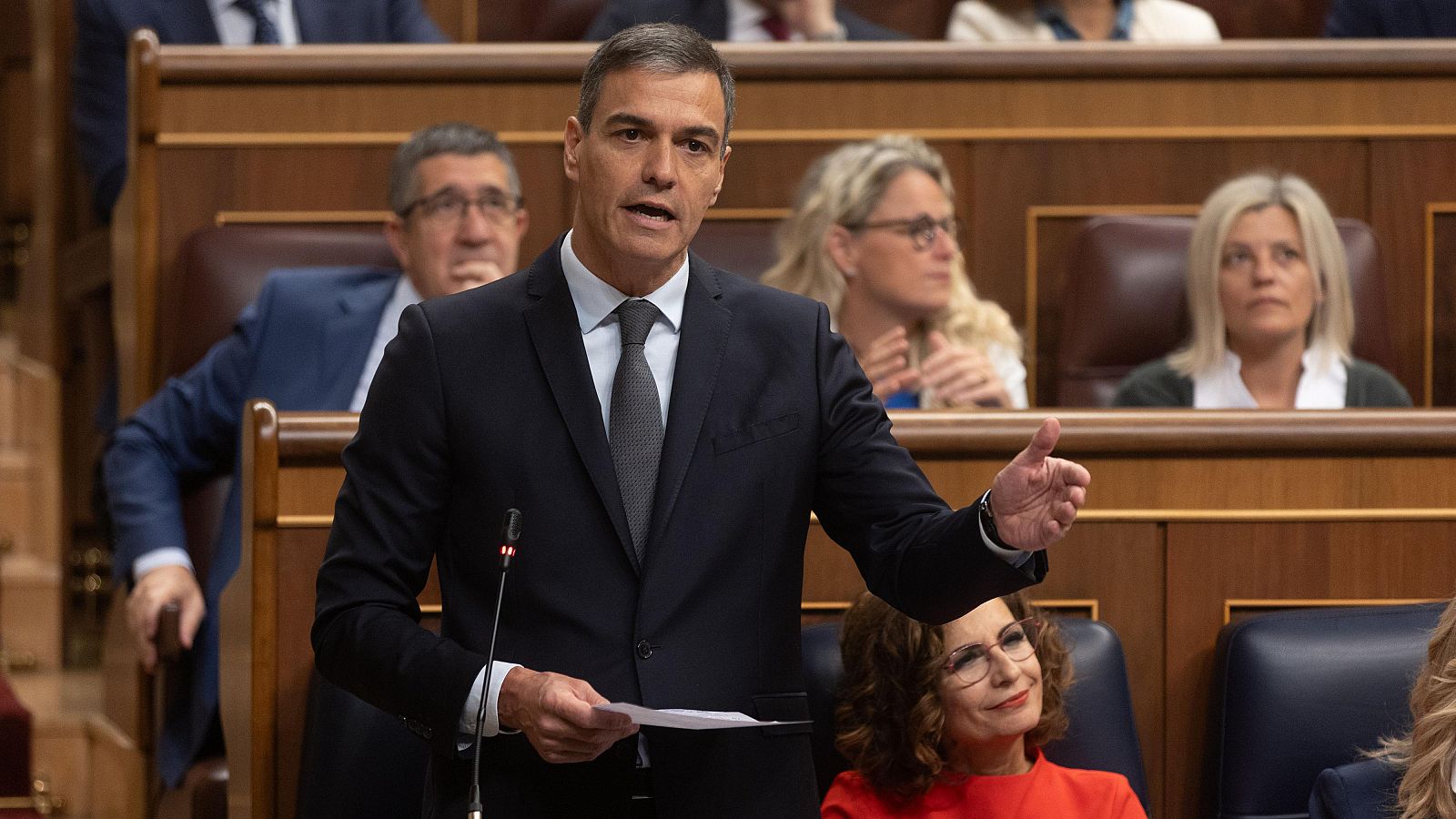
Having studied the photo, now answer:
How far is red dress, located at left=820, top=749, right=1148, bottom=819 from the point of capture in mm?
946

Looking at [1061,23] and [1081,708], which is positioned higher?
[1061,23]

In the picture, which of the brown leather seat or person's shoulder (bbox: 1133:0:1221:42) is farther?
person's shoulder (bbox: 1133:0:1221:42)

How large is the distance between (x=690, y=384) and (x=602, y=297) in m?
0.06

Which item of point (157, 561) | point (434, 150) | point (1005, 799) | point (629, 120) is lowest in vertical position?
point (1005, 799)

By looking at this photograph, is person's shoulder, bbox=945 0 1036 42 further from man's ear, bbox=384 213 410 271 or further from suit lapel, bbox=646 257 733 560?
suit lapel, bbox=646 257 733 560

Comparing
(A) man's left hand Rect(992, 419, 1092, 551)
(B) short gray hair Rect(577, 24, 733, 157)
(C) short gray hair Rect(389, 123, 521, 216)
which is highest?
(C) short gray hair Rect(389, 123, 521, 216)

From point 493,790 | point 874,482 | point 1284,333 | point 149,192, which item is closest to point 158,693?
point 149,192

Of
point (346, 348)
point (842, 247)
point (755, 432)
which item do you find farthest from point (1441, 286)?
point (755, 432)

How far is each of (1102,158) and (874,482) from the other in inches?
36.1

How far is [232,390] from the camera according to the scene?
1.35m

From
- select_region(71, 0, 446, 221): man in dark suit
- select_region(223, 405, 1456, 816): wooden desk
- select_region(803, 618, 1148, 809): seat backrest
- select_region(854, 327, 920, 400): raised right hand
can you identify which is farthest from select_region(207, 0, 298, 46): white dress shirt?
select_region(803, 618, 1148, 809): seat backrest

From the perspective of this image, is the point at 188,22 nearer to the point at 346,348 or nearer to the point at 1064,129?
the point at 346,348

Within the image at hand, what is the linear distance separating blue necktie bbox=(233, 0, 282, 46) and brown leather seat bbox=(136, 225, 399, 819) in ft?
0.79

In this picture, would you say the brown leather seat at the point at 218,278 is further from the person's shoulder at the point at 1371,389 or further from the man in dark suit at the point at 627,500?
the person's shoulder at the point at 1371,389
